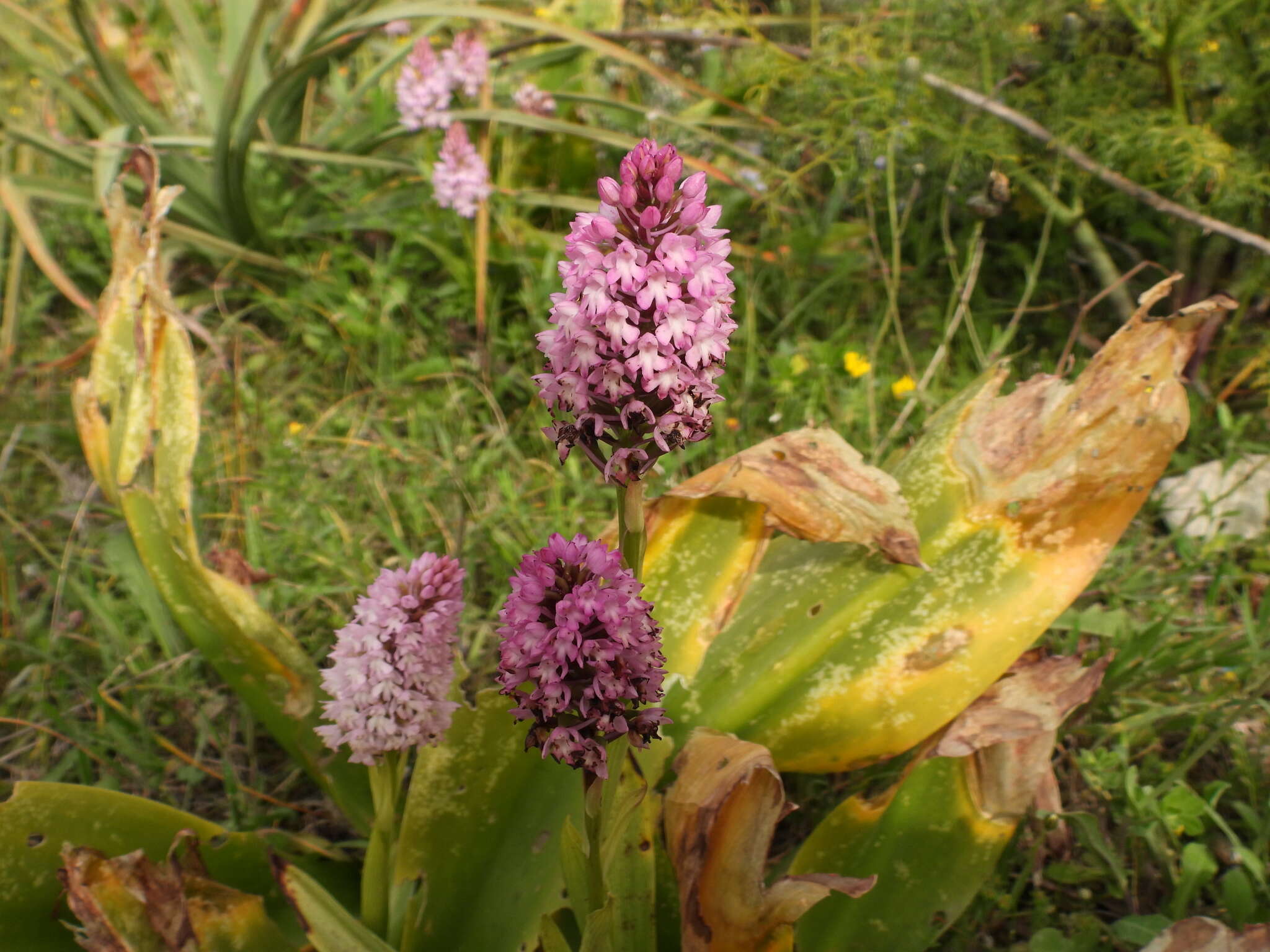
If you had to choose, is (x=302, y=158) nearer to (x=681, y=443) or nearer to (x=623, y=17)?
(x=623, y=17)

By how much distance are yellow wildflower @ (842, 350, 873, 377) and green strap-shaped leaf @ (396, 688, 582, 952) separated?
152 centimetres

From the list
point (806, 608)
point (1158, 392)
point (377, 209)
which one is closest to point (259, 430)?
point (377, 209)

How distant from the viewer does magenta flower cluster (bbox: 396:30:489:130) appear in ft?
9.22

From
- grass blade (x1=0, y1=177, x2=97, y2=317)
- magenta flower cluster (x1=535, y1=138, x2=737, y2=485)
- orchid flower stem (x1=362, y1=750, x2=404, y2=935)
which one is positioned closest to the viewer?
magenta flower cluster (x1=535, y1=138, x2=737, y2=485)

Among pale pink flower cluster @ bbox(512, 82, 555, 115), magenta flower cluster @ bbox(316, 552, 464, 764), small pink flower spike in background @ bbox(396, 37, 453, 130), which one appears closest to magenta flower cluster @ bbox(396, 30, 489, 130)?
small pink flower spike in background @ bbox(396, 37, 453, 130)

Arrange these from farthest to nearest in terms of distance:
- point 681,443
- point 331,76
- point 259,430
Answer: point 331,76, point 259,430, point 681,443

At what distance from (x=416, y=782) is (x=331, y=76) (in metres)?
3.06

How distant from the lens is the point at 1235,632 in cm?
192

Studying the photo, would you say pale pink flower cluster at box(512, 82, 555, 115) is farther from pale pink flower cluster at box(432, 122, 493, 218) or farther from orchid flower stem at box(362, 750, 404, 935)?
orchid flower stem at box(362, 750, 404, 935)

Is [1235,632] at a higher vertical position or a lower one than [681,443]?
lower

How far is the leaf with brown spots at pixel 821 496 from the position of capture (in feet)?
4.90

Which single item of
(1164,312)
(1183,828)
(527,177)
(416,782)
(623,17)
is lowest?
(1183,828)

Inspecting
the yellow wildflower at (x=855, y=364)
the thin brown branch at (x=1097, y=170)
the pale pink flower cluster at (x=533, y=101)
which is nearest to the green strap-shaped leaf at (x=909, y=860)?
the yellow wildflower at (x=855, y=364)

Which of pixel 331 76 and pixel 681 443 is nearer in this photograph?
pixel 681 443
